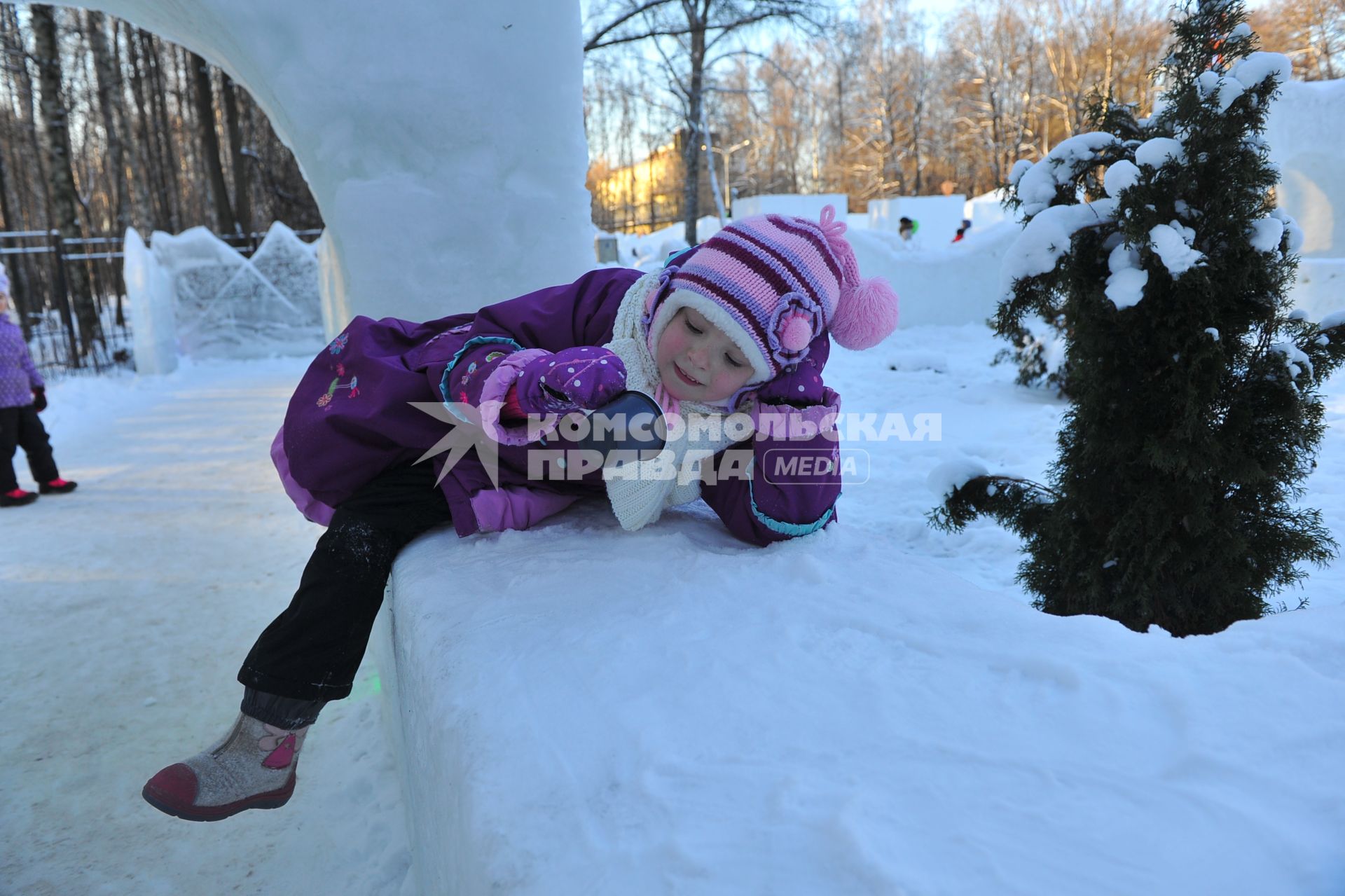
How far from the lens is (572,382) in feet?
4.39

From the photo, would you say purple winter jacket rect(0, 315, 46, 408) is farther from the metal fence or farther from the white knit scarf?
the white knit scarf

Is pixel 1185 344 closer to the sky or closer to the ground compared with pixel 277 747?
closer to the sky

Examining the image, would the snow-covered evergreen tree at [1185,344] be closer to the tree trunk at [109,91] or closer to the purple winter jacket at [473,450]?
the purple winter jacket at [473,450]

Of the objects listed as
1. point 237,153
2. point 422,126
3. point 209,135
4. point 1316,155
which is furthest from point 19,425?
point 237,153

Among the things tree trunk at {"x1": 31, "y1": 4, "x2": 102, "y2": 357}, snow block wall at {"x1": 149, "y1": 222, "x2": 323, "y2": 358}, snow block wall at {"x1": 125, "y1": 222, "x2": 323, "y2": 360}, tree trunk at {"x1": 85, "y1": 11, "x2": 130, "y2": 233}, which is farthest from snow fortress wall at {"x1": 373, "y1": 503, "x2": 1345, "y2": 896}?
tree trunk at {"x1": 85, "y1": 11, "x2": 130, "y2": 233}

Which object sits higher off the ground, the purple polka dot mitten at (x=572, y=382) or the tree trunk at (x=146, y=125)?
the tree trunk at (x=146, y=125)

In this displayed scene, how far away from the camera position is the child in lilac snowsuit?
166 inches

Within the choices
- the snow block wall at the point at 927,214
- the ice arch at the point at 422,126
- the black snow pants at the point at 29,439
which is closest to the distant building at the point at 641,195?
the snow block wall at the point at 927,214

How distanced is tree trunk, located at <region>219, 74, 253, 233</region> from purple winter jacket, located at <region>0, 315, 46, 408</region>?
10.0 m

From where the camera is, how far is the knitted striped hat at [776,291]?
4.88 ft

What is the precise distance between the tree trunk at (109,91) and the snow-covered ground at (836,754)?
39.2ft

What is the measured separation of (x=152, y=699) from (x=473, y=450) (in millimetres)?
1352

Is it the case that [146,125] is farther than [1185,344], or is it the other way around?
[146,125]

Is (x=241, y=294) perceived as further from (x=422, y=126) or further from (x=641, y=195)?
(x=641, y=195)
